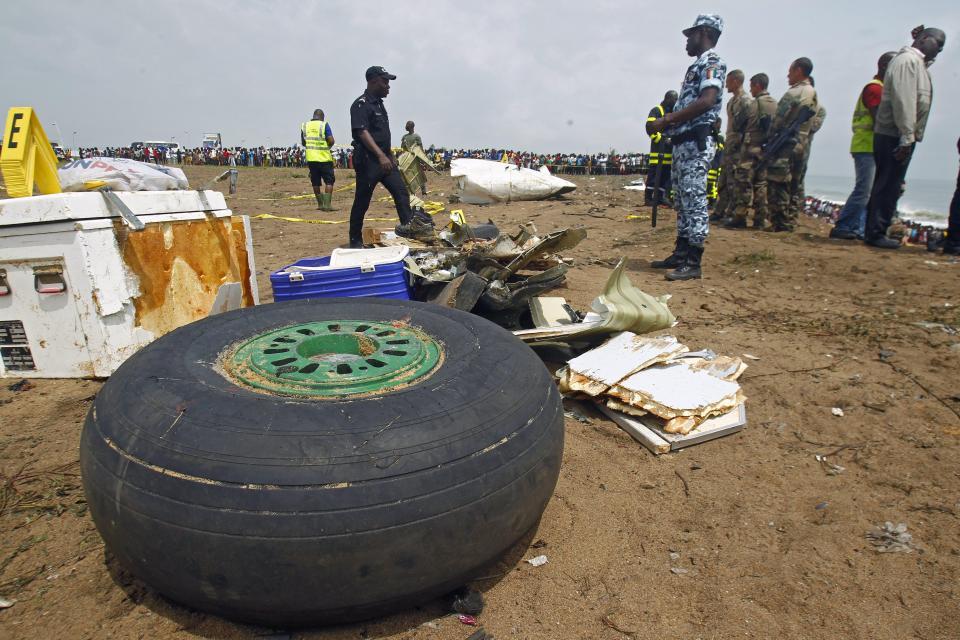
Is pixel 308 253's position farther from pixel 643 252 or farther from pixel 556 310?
pixel 643 252

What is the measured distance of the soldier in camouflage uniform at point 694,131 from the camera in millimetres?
4793

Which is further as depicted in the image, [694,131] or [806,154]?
[806,154]

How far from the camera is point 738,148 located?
8.97m

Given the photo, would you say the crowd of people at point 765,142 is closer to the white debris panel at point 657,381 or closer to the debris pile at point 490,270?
the debris pile at point 490,270

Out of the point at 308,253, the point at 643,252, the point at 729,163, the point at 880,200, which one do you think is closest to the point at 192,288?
the point at 308,253

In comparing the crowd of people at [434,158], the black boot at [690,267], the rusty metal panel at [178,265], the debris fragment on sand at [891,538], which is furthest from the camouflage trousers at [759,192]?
the crowd of people at [434,158]

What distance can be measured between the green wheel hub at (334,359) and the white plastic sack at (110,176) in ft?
5.92

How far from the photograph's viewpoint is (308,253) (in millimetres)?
6211

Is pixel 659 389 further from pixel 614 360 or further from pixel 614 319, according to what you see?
pixel 614 319

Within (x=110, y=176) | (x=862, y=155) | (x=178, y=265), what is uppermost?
(x=862, y=155)

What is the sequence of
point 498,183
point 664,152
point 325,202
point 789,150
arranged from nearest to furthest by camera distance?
point 789,150 → point 664,152 → point 325,202 → point 498,183

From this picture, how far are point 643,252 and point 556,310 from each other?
3.48m

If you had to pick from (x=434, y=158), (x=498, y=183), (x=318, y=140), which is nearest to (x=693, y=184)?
(x=498, y=183)

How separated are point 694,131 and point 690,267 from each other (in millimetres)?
1323
